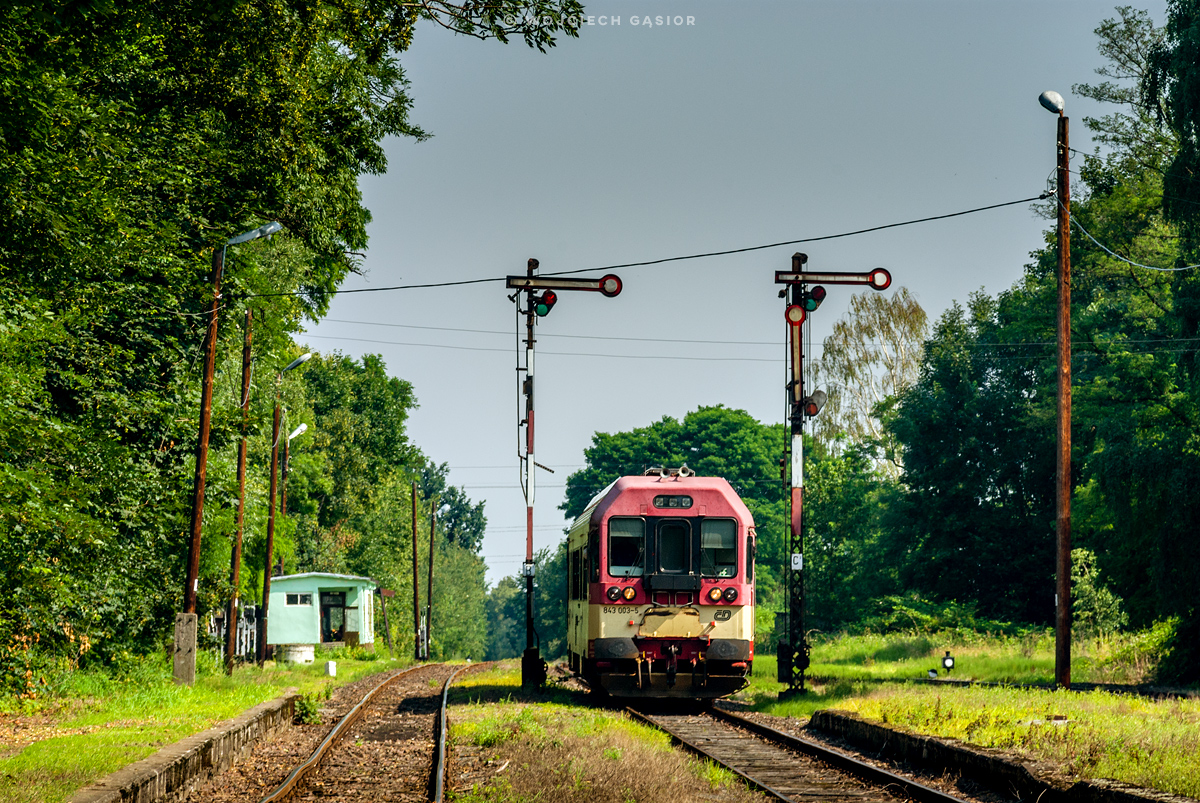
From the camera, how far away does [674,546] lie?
63.5 ft

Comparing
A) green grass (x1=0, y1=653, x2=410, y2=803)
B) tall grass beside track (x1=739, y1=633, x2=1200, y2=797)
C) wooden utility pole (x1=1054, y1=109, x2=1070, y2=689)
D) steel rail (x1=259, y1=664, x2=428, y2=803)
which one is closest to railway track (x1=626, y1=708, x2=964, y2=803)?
tall grass beside track (x1=739, y1=633, x2=1200, y2=797)

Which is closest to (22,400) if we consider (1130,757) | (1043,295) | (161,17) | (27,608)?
(27,608)

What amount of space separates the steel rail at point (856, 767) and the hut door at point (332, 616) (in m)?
44.3

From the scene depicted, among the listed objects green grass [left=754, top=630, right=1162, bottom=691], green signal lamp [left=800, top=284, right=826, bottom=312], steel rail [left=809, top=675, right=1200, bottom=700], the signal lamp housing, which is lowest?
green grass [left=754, top=630, right=1162, bottom=691]

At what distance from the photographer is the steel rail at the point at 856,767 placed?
10297 mm

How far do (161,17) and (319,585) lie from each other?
4009cm

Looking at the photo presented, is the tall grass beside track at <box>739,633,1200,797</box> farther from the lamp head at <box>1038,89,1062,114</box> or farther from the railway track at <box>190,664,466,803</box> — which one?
the lamp head at <box>1038,89,1062,114</box>

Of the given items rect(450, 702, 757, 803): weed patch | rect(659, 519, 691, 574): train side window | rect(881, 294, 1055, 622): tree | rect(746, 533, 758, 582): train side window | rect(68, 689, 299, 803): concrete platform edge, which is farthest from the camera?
rect(881, 294, 1055, 622): tree

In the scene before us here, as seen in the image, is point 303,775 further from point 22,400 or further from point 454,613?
point 454,613

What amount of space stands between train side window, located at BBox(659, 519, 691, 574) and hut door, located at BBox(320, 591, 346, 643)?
138 ft

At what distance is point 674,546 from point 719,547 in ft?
2.41

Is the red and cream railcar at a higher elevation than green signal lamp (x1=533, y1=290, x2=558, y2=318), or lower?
lower

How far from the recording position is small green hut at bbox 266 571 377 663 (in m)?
55.9

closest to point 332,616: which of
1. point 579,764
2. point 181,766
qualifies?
point 181,766
